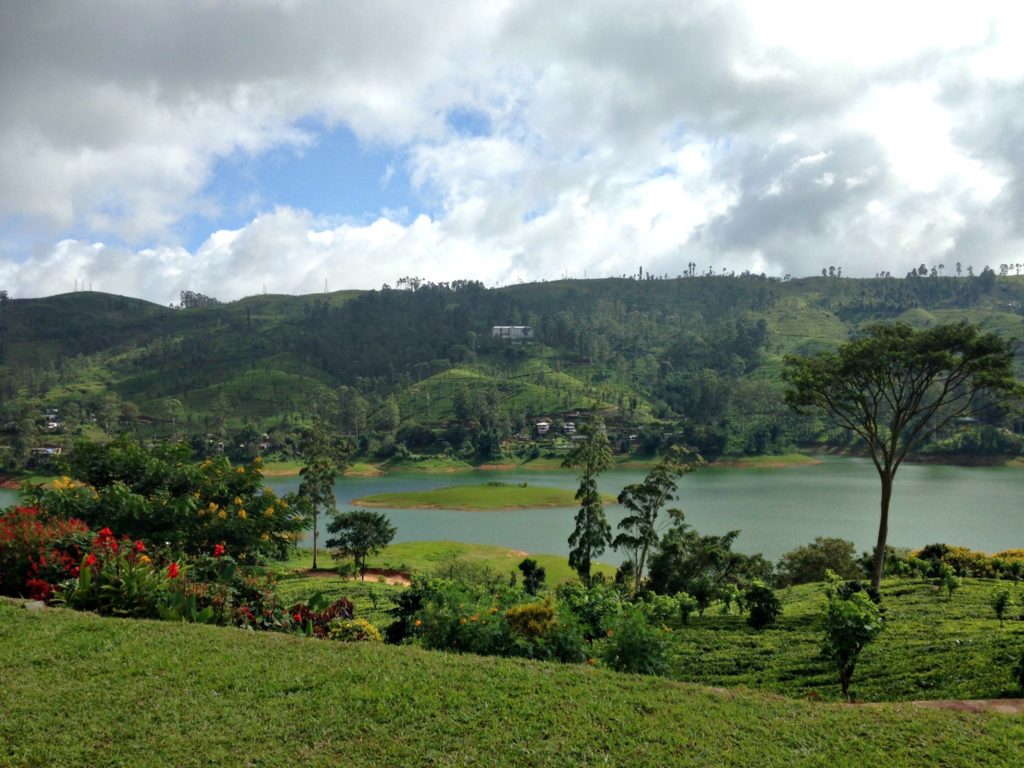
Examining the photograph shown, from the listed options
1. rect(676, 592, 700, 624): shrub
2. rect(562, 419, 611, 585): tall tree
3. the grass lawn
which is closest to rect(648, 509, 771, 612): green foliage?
rect(562, 419, 611, 585): tall tree

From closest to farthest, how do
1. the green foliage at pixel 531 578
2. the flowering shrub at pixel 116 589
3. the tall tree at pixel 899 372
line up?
the flowering shrub at pixel 116 589, the tall tree at pixel 899 372, the green foliage at pixel 531 578

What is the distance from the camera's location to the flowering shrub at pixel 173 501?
1483 cm

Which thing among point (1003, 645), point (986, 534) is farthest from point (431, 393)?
point (1003, 645)

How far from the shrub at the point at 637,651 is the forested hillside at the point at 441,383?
9723 centimetres

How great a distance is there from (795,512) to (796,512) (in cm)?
7

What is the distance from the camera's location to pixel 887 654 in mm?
11336

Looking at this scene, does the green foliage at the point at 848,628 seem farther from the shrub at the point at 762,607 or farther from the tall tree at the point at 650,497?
the tall tree at the point at 650,497

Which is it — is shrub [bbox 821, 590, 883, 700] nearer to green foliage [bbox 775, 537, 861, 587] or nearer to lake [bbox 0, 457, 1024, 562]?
green foliage [bbox 775, 537, 861, 587]

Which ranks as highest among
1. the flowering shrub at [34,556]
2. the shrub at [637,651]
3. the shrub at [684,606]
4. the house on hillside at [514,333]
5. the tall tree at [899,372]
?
the house on hillside at [514,333]

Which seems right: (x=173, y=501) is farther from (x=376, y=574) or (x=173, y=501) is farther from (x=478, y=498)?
(x=478, y=498)

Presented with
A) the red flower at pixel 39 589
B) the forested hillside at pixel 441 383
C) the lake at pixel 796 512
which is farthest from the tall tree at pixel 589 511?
the forested hillside at pixel 441 383

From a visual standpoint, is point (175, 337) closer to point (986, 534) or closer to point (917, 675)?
point (986, 534)

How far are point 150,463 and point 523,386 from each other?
408 ft

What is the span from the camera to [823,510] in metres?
53.8
